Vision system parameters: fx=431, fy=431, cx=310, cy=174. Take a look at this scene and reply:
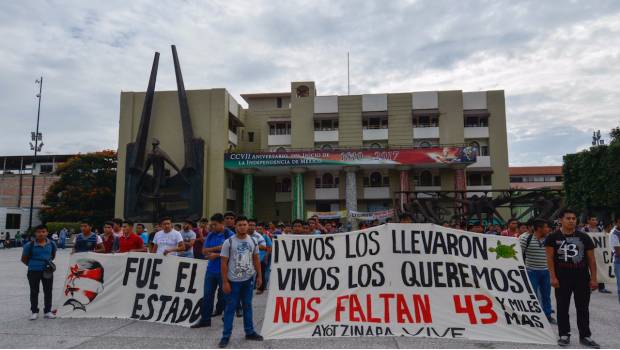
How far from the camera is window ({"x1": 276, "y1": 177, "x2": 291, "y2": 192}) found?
128 feet

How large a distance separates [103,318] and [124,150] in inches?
1259

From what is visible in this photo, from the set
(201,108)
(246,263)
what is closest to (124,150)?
(201,108)

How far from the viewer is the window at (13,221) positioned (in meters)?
41.9

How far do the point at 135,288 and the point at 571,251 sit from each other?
673 cm

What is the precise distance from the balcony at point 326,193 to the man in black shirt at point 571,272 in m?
30.7

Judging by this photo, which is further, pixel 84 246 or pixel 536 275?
pixel 84 246

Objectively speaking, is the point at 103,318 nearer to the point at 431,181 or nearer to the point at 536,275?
the point at 536,275

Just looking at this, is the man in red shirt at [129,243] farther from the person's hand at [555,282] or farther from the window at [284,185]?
the window at [284,185]

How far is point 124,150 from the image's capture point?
120ft

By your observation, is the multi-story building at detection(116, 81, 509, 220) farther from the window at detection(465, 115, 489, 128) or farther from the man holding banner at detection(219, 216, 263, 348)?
the man holding banner at detection(219, 216, 263, 348)

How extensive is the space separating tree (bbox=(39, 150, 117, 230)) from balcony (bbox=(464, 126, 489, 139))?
1327 inches

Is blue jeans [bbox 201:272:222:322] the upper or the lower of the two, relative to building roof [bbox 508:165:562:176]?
lower

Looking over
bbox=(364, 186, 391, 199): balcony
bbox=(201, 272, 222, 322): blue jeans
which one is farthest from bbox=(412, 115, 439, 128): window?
bbox=(201, 272, 222, 322): blue jeans

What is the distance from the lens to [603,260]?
10.6 m
